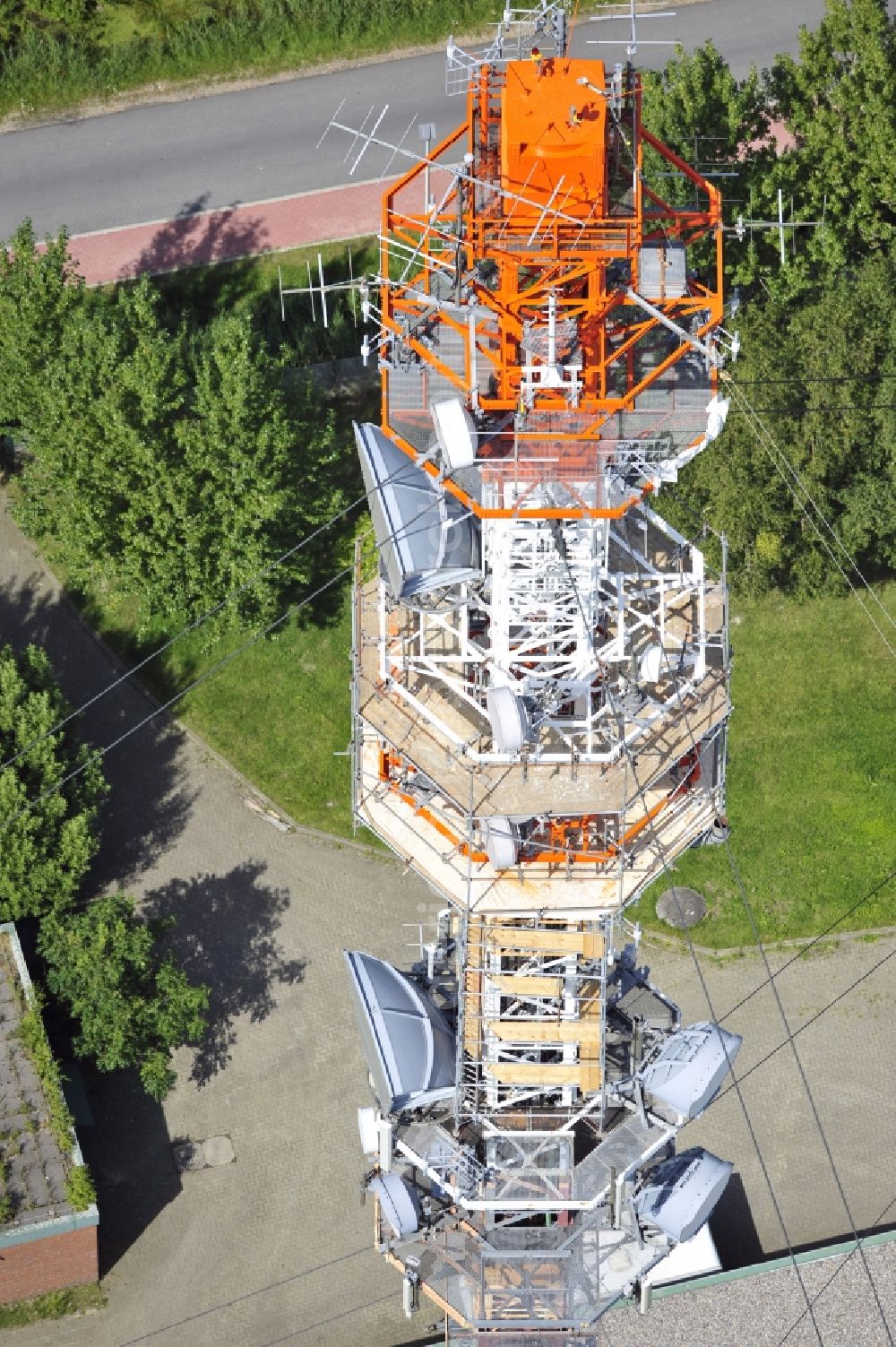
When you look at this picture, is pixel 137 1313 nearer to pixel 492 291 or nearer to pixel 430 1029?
pixel 430 1029

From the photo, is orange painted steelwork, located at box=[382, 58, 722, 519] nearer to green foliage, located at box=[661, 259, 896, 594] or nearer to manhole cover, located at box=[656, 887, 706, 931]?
green foliage, located at box=[661, 259, 896, 594]

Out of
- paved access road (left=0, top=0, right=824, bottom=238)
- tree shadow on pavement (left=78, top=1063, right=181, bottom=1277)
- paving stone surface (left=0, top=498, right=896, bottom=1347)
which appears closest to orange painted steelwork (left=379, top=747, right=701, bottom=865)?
paving stone surface (left=0, top=498, right=896, bottom=1347)

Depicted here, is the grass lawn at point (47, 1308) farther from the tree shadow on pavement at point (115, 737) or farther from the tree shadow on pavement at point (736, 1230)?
the tree shadow on pavement at point (736, 1230)

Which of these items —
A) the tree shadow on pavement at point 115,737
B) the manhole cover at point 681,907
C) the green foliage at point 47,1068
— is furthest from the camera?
the tree shadow on pavement at point 115,737

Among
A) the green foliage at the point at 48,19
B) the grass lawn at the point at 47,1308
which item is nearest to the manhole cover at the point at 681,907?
the grass lawn at the point at 47,1308

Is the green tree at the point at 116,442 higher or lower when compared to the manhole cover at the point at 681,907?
higher

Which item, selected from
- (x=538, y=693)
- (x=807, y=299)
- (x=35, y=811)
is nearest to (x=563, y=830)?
(x=538, y=693)

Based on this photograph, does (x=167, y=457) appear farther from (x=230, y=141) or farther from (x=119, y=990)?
(x=119, y=990)
